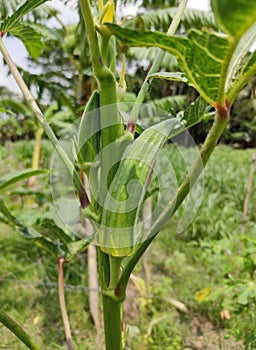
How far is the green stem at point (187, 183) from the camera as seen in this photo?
0.28 m

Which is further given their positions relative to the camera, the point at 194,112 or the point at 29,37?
the point at 29,37

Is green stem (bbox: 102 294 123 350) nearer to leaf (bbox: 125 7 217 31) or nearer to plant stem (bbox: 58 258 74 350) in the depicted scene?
plant stem (bbox: 58 258 74 350)

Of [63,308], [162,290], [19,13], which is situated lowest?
[162,290]

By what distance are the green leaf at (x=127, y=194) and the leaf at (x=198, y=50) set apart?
0.23 ft

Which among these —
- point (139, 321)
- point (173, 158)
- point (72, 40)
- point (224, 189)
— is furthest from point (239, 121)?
point (139, 321)

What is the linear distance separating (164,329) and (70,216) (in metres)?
0.98

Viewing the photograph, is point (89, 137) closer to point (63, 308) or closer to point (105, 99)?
point (105, 99)

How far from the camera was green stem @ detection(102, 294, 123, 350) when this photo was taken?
36cm

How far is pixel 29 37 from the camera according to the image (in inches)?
18.0

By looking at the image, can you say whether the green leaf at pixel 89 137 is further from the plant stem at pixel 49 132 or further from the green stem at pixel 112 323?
the green stem at pixel 112 323

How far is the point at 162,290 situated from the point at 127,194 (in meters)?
1.54

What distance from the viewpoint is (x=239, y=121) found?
993cm

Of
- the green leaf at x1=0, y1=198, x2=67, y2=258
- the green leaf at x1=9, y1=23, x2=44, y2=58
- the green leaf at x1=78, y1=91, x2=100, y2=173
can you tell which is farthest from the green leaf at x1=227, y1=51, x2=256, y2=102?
the green leaf at x1=0, y1=198, x2=67, y2=258

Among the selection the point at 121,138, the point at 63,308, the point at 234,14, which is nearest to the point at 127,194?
the point at 121,138
